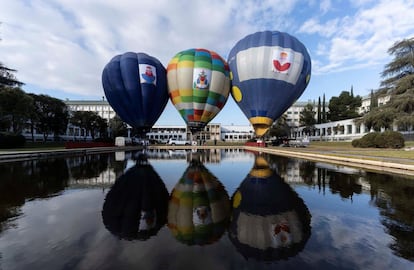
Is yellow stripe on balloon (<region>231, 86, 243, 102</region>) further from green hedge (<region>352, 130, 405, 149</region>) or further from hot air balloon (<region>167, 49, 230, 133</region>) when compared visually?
green hedge (<region>352, 130, 405, 149</region>)

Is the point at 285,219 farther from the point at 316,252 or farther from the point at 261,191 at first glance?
the point at 261,191

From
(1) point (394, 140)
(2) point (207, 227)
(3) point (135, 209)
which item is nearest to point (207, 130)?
(1) point (394, 140)

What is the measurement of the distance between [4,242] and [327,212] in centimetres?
721

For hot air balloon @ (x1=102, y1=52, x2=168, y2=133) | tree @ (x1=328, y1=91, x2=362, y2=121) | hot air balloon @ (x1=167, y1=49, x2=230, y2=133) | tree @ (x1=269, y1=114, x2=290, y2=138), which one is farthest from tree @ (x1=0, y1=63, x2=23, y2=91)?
tree @ (x1=328, y1=91, x2=362, y2=121)

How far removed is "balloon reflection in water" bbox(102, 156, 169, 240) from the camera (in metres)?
5.14

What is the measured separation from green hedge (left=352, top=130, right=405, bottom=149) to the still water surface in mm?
23150

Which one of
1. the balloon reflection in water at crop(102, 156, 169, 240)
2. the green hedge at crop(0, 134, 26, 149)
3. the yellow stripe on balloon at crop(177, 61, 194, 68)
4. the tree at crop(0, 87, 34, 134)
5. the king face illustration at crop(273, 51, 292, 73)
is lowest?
the balloon reflection in water at crop(102, 156, 169, 240)

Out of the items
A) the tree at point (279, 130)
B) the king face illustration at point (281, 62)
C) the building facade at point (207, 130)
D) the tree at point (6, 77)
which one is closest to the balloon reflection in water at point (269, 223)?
the king face illustration at point (281, 62)

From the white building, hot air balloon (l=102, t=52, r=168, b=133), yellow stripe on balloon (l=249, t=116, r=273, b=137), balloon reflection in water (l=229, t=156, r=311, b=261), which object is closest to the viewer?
balloon reflection in water (l=229, t=156, r=311, b=261)

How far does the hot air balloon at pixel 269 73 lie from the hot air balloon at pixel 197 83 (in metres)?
2.57

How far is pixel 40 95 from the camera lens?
175ft

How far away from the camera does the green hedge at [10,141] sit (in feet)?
106

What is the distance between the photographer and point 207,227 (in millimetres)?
5340

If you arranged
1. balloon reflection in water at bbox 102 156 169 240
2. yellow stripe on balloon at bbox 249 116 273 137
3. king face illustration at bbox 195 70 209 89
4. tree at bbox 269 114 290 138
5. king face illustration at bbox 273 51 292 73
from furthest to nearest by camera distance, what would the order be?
tree at bbox 269 114 290 138, king face illustration at bbox 195 70 209 89, yellow stripe on balloon at bbox 249 116 273 137, king face illustration at bbox 273 51 292 73, balloon reflection in water at bbox 102 156 169 240
